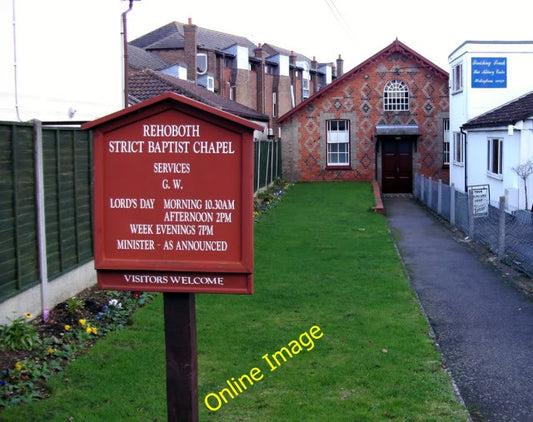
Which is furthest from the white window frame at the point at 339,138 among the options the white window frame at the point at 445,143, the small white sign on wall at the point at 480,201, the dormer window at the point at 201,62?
the dormer window at the point at 201,62

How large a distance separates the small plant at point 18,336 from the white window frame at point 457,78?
23.7 meters

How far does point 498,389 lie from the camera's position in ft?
22.6

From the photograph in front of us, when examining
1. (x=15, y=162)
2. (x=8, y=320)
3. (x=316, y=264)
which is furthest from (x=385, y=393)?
(x=316, y=264)

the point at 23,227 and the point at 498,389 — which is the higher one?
the point at 23,227

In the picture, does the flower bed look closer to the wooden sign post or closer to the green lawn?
the green lawn

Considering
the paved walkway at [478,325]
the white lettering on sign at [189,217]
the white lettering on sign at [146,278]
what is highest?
the white lettering on sign at [189,217]

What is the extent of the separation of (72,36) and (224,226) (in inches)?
347

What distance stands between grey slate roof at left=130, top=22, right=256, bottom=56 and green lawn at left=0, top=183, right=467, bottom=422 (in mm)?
41975

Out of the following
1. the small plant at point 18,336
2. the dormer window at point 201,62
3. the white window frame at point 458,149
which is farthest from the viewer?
the dormer window at point 201,62

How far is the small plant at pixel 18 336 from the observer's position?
732cm

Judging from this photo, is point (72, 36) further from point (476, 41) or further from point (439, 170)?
point (439, 170)

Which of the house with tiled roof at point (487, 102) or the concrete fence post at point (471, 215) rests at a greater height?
the house with tiled roof at point (487, 102)

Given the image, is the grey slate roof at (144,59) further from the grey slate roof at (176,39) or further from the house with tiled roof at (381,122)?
the house with tiled roof at (381,122)

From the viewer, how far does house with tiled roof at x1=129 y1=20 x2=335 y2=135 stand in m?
45.8
